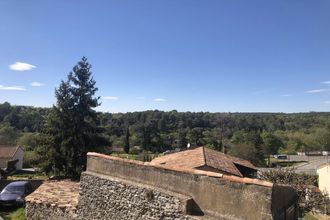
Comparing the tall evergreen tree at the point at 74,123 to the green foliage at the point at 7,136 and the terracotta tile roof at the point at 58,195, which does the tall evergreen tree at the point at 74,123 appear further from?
the green foliage at the point at 7,136

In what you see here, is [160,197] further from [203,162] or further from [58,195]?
[203,162]

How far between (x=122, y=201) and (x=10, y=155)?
52.7 metres

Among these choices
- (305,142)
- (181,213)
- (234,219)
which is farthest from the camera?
(305,142)

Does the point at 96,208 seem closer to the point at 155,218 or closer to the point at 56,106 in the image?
the point at 155,218

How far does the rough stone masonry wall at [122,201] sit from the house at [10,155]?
4995 centimetres

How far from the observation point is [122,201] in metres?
10.5

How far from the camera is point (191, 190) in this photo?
29.3 ft

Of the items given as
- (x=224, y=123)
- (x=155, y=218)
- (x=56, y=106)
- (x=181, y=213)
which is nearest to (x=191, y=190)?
(x=181, y=213)

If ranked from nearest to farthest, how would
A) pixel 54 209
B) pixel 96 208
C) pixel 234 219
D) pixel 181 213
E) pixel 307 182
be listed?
pixel 234 219 < pixel 181 213 < pixel 96 208 < pixel 54 209 < pixel 307 182

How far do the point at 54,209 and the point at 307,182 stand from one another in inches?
721

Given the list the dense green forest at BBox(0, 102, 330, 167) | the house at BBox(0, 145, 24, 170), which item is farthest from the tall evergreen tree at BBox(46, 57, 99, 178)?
the house at BBox(0, 145, 24, 170)

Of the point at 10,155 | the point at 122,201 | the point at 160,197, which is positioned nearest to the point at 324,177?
the point at 122,201

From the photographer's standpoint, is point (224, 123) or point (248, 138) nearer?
point (248, 138)

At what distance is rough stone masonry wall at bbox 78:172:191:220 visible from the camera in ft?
29.7
